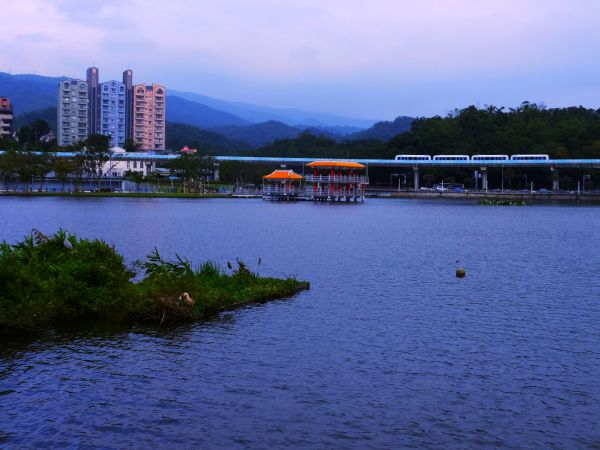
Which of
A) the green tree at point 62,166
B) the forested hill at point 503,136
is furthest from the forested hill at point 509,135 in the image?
the green tree at point 62,166

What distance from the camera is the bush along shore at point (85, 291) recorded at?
64.2ft

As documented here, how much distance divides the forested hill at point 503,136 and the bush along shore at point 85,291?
6029 inches

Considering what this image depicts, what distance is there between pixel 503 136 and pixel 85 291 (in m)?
165

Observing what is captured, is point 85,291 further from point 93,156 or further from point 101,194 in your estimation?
point 101,194

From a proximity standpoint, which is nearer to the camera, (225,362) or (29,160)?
(225,362)

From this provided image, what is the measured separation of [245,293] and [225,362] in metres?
7.85

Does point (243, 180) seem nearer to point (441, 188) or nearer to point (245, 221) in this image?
point (441, 188)

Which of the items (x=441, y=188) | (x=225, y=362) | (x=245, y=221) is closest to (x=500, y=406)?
(x=225, y=362)

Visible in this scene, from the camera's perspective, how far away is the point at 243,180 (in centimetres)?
16962

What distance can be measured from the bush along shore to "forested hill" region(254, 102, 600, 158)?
153149 millimetres

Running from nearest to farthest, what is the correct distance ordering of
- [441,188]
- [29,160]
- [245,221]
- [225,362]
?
1. [225,362]
2. [245,221]
3. [29,160]
4. [441,188]

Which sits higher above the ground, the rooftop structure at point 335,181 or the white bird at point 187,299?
the rooftop structure at point 335,181

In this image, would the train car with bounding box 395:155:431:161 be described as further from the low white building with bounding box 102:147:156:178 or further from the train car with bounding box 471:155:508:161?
the low white building with bounding box 102:147:156:178

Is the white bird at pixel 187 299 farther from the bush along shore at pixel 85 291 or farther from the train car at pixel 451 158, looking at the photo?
the train car at pixel 451 158
